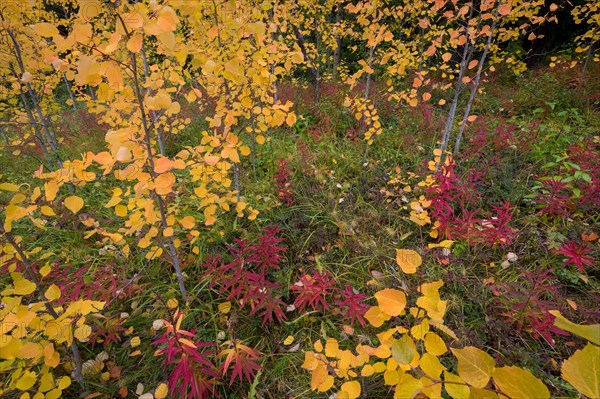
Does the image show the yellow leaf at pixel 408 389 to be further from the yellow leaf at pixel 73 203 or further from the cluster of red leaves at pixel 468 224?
the cluster of red leaves at pixel 468 224

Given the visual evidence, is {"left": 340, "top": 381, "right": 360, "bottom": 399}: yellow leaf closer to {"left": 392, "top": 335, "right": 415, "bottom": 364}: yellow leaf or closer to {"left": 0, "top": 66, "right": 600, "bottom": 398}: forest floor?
{"left": 392, "top": 335, "right": 415, "bottom": 364}: yellow leaf

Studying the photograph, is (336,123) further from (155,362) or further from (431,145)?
(155,362)

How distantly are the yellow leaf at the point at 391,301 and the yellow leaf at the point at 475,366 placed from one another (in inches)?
8.3

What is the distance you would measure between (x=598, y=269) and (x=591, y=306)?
372 millimetres

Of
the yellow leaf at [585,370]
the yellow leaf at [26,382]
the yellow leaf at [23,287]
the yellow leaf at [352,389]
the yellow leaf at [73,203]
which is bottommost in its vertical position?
the yellow leaf at [26,382]

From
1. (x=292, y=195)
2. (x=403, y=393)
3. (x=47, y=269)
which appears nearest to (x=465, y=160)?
(x=292, y=195)

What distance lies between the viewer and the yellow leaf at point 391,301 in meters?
0.78

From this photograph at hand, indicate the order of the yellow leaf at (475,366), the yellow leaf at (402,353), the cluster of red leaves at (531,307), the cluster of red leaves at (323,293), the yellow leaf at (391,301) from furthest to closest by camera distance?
the cluster of red leaves at (323,293), the cluster of red leaves at (531,307), the yellow leaf at (391,301), the yellow leaf at (402,353), the yellow leaf at (475,366)

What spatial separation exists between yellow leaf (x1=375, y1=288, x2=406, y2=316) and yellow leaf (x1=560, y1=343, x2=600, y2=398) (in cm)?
36

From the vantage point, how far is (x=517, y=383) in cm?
48

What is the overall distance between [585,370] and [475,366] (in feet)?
0.54

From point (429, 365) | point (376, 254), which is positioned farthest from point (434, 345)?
point (376, 254)

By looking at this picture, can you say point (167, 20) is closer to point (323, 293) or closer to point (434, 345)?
point (434, 345)

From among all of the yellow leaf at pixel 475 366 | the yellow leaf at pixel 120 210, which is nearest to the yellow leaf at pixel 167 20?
the yellow leaf at pixel 120 210
